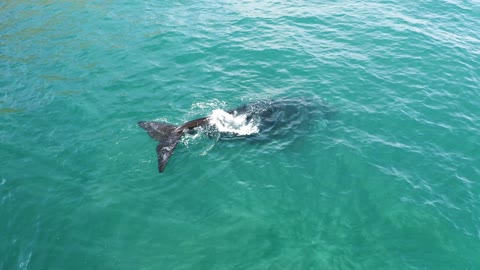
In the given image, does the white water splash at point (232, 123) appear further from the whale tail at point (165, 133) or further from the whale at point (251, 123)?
the whale tail at point (165, 133)

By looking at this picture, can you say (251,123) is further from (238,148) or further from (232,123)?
(238,148)

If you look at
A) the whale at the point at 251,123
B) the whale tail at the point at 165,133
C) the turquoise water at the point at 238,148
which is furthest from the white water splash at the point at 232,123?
the turquoise water at the point at 238,148

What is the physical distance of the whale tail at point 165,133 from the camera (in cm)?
2059

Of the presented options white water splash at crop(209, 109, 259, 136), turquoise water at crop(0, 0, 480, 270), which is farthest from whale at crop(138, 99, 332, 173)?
turquoise water at crop(0, 0, 480, 270)

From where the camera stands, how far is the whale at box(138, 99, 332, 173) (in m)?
21.8

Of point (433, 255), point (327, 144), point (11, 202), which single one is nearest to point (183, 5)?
point (327, 144)

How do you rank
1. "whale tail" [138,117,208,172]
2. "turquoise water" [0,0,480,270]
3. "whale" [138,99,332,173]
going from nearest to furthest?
"turquoise water" [0,0,480,270] < "whale tail" [138,117,208,172] < "whale" [138,99,332,173]

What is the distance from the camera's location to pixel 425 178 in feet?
67.3

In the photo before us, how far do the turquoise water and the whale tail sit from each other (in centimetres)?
73

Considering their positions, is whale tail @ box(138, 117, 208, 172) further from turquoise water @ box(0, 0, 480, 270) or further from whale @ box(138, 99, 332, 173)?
turquoise water @ box(0, 0, 480, 270)

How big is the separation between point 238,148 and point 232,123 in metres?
2.28

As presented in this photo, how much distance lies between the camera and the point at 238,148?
22.3 metres

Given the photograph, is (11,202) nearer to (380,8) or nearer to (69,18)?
(69,18)

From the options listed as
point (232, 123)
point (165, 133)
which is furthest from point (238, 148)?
point (165, 133)
